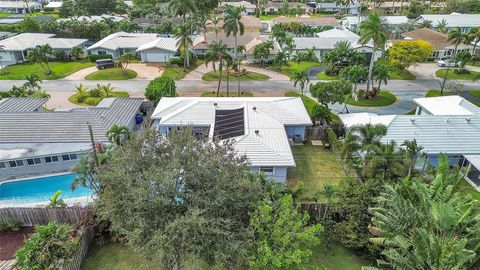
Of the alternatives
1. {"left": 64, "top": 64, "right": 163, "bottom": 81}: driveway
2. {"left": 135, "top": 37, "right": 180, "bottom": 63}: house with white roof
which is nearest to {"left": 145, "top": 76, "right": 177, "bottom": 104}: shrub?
{"left": 64, "top": 64, "right": 163, "bottom": 81}: driveway

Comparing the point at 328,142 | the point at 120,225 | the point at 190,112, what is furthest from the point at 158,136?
the point at 328,142

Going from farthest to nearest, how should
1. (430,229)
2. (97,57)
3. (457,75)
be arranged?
1. (97,57)
2. (457,75)
3. (430,229)

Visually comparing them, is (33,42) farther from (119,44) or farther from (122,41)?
(122,41)

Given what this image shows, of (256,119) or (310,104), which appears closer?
(256,119)

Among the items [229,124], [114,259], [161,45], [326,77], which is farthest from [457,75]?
[114,259]

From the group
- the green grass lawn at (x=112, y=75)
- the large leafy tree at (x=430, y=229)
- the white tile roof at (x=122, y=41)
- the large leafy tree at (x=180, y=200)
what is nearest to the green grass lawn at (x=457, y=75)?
the large leafy tree at (x=430, y=229)

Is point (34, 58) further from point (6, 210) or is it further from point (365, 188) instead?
point (365, 188)
